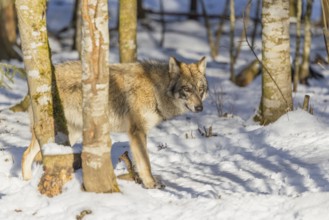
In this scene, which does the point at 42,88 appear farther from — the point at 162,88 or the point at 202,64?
the point at 202,64

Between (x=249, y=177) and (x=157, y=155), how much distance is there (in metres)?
1.78

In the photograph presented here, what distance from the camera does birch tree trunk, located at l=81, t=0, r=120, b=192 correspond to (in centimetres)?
576

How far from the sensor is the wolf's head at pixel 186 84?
312 inches

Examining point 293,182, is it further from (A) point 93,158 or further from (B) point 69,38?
(B) point 69,38

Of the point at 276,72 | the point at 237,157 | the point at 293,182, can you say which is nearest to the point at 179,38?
the point at 276,72

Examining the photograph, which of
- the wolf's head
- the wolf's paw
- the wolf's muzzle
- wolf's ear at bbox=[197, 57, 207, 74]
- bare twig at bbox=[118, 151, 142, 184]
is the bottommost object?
the wolf's paw

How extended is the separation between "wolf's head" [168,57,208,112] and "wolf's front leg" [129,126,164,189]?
0.82 meters

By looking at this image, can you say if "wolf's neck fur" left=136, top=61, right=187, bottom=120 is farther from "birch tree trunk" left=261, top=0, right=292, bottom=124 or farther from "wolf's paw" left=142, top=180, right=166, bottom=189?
"birch tree trunk" left=261, top=0, right=292, bottom=124

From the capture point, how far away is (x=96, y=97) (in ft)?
19.5

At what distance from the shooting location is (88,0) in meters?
5.70

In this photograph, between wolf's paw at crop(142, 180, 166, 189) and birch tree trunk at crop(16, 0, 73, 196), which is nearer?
birch tree trunk at crop(16, 0, 73, 196)

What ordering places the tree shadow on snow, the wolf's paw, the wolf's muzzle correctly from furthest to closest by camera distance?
the wolf's muzzle < the wolf's paw < the tree shadow on snow

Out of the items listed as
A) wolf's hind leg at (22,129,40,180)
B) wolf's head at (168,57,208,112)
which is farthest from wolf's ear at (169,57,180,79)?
wolf's hind leg at (22,129,40,180)

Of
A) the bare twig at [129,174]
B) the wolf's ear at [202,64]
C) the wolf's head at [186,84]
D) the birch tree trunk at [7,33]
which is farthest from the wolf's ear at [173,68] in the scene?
the birch tree trunk at [7,33]
